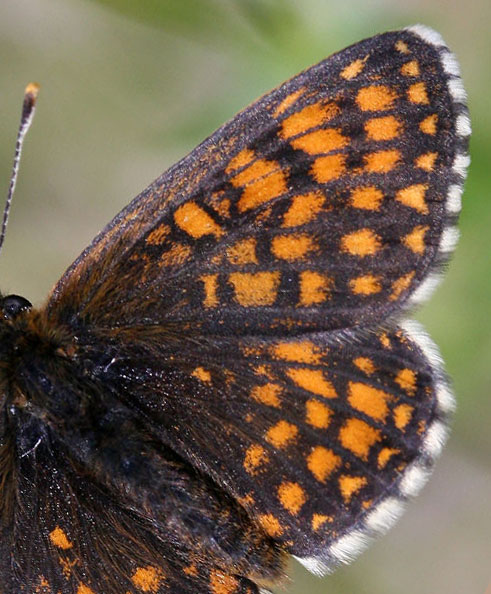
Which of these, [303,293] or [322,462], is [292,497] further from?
[303,293]

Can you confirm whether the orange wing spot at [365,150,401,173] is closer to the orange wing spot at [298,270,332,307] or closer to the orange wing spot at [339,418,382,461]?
the orange wing spot at [298,270,332,307]

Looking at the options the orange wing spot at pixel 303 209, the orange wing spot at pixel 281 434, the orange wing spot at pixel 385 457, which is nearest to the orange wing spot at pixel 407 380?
the orange wing spot at pixel 385 457

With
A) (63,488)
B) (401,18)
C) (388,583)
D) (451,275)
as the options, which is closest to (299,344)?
(63,488)

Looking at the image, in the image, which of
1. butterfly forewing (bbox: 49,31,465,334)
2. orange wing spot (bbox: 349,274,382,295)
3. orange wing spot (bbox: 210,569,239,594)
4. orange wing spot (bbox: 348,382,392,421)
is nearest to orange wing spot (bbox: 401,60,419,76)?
butterfly forewing (bbox: 49,31,465,334)

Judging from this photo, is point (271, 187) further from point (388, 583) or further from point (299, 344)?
point (388, 583)

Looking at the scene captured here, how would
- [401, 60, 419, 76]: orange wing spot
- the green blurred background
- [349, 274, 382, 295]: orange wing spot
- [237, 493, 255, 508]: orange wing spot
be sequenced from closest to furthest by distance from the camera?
[401, 60, 419, 76]: orange wing spot, [349, 274, 382, 295]: orange wing spot, [237, 493, 255, 508]: orange wing spot, the green blurred background

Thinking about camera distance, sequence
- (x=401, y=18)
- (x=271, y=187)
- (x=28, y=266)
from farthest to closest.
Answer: (x=28, y=266)
(x=401, y=18)
(x=271, y=187)

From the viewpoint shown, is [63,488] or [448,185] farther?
[63,488]
